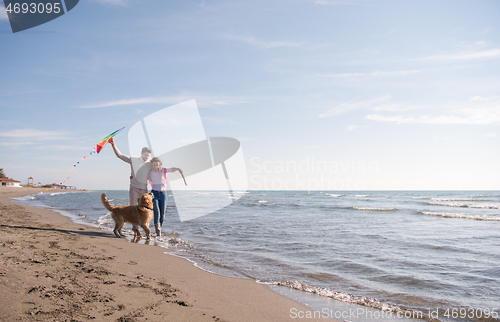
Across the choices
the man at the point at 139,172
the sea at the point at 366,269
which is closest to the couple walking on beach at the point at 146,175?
the man at the point at 139,172

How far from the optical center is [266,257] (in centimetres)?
582

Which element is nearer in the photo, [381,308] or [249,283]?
[381,308]

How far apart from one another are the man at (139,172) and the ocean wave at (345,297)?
14.3ft

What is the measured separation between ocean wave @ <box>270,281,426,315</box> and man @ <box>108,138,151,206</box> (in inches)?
172

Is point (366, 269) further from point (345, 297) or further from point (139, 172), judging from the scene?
point (139, 172)

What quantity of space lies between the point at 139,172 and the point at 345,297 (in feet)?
17.6

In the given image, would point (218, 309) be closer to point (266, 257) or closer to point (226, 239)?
point (266, 257)

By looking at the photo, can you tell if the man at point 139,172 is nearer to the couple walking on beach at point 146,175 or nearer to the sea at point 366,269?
the couple walking on beach at point 146,175

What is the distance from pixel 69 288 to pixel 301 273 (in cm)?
347

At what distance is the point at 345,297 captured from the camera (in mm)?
3646

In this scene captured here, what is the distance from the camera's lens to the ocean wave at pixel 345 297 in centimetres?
339

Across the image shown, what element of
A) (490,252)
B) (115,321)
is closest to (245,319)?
(115,321)

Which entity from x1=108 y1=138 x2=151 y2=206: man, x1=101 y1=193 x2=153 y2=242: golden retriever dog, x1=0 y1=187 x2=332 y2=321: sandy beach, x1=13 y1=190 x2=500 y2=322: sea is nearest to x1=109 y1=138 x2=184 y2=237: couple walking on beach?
x1=108 y1=138 x2=151 y2=206: man

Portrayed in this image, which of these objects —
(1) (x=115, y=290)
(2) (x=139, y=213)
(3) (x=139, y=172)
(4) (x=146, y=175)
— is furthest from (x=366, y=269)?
(3) (x=139, y=172)
